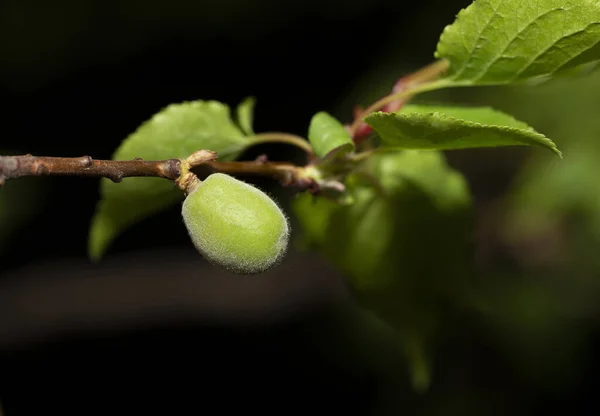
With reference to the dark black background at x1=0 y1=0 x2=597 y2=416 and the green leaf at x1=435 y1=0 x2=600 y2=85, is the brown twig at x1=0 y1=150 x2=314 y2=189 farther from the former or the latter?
the dark black background at x1=0 y1=0 x2=597 y2=416

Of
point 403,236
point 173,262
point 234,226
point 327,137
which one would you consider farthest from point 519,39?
point 173,262

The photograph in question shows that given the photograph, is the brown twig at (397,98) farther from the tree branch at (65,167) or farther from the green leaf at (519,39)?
the tree branch at (65,167)

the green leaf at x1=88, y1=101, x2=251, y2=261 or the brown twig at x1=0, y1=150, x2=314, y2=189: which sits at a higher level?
the green leaf at x1=88, y1=101, x2=251, y2=261

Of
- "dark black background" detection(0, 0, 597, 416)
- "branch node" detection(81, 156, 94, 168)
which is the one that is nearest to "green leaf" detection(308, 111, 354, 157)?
"branch node" detection(81, 156, 94, 168)

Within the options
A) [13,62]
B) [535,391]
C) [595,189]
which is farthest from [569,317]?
[13,62]

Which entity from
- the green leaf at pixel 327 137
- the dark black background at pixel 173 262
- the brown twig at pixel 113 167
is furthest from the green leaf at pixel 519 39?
the dark black background at pixel 173 262
